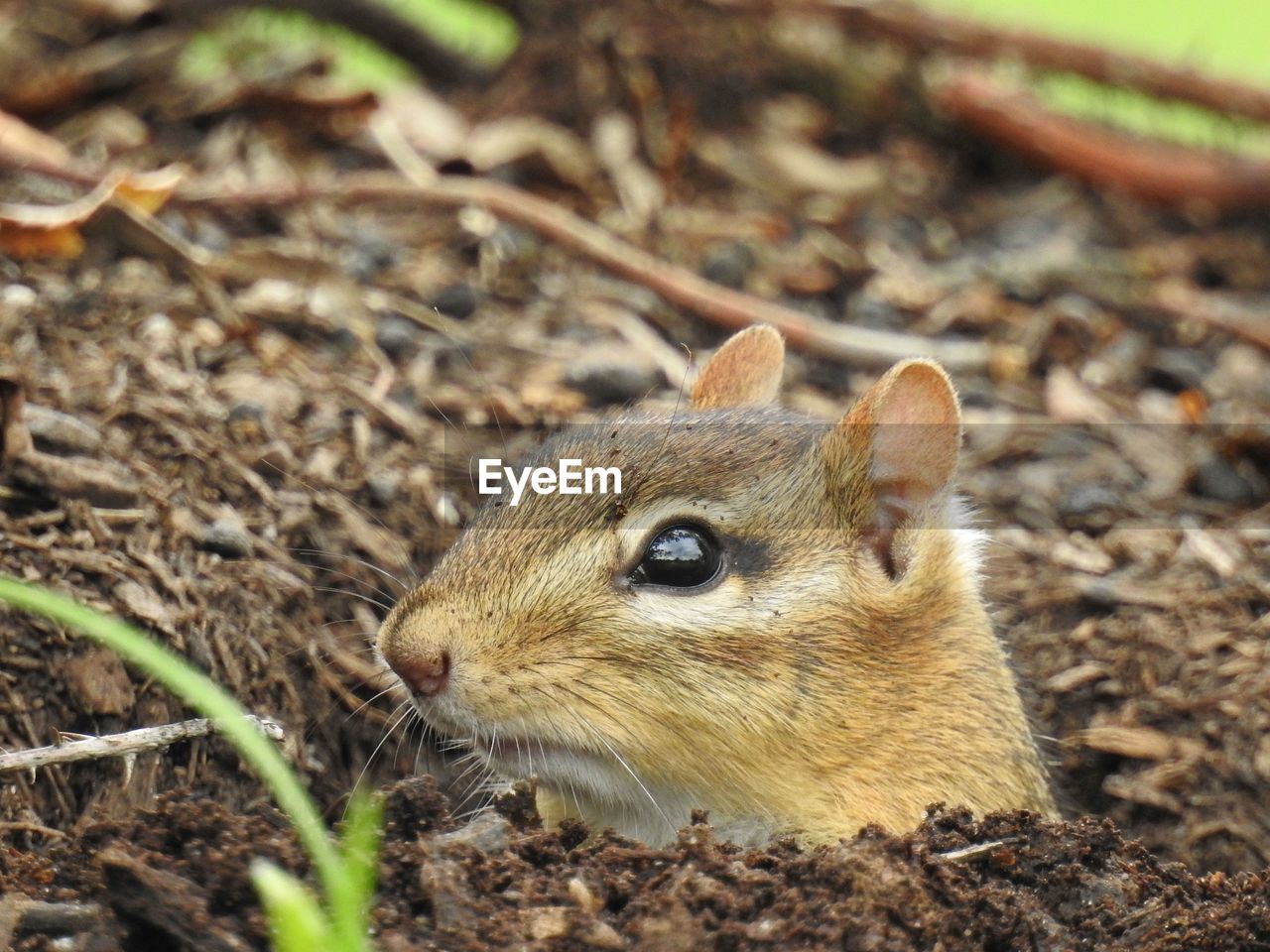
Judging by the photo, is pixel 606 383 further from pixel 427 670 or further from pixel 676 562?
pixel 427 670

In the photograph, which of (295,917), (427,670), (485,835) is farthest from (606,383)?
(295,917)

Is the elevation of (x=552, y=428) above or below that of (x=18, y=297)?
below

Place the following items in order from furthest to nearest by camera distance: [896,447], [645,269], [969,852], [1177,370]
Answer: [1177,370] → [645,269] → [896,447] → [969,852]

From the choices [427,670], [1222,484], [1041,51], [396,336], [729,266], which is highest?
[1041,51]

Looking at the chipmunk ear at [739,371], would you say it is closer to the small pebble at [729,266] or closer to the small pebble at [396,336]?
the small pebble at [396,336]

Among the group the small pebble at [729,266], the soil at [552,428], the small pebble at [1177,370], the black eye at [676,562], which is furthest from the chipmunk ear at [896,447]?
the small pebble at [1177,370]

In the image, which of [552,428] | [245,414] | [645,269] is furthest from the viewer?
[645,269]
